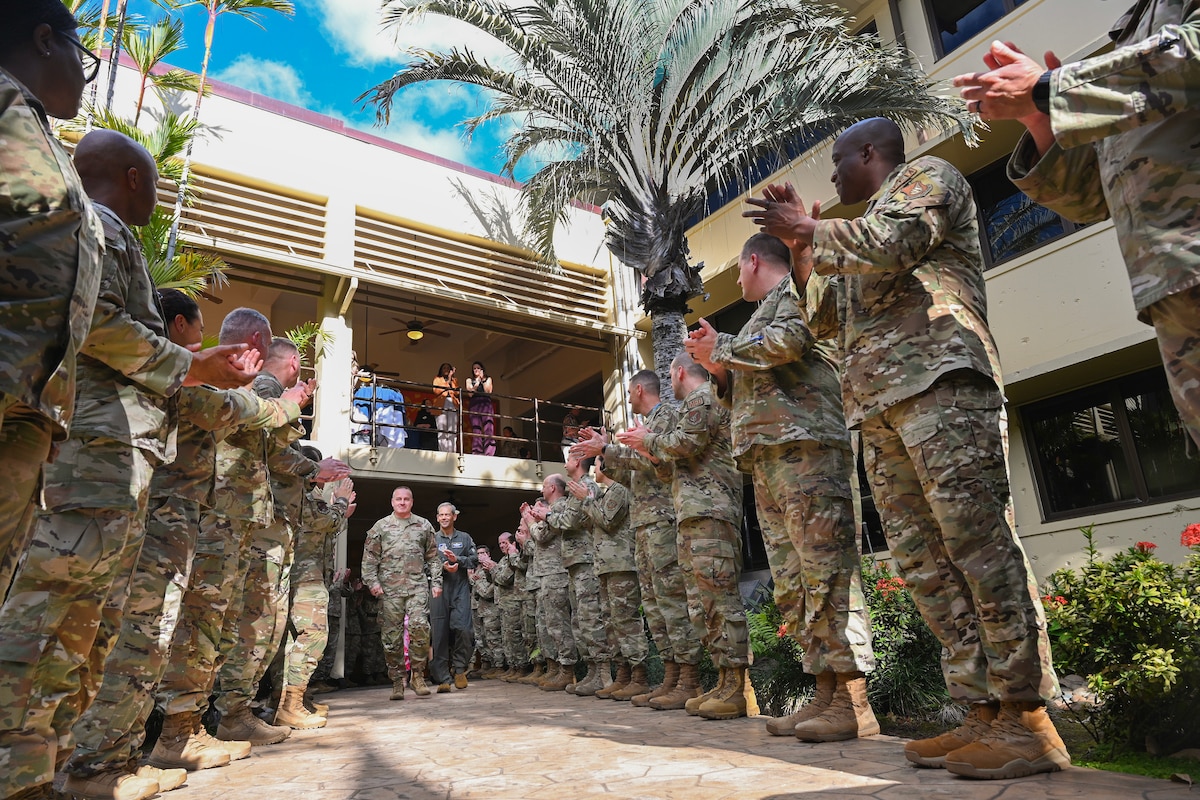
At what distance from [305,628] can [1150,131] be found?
19.2 feet

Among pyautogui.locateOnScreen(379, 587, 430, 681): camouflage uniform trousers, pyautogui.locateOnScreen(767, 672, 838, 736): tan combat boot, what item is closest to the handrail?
pyautogui.locateOnScreen(379, 587, 430, 681): camouflage uniform trousers

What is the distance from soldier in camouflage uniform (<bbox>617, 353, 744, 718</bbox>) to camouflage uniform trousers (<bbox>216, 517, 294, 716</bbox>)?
7.88 feet

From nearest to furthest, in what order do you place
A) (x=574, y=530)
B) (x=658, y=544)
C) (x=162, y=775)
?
(x=162, y=775), (x=658, y=544), (x=574, y=530)

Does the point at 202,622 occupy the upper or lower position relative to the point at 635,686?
upper

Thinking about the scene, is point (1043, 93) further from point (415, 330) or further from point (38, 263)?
point (415, 330)

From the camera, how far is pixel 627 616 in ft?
20.7

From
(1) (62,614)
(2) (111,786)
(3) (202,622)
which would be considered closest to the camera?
(1) (62,614)

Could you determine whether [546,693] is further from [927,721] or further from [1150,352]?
[1150,352]

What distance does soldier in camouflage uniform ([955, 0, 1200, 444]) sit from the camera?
5.11 feet

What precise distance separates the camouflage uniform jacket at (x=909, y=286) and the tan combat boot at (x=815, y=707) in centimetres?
133

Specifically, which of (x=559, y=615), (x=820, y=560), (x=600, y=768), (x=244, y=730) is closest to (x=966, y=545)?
(x=820, y=560)

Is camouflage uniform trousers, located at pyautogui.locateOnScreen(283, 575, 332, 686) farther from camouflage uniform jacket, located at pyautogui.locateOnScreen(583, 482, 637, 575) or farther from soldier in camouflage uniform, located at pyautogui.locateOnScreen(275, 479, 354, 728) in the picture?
camouflage uniform jacket, located at pyautogui.locateOnScreen(583, 482, 637, 575)

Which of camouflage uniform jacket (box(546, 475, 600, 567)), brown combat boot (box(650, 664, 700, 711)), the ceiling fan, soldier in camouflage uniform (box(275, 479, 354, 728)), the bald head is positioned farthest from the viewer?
the ceiling fan

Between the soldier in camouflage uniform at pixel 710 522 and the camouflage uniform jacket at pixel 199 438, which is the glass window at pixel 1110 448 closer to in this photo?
the soldier in camouflage uniform at pixel 710 522
